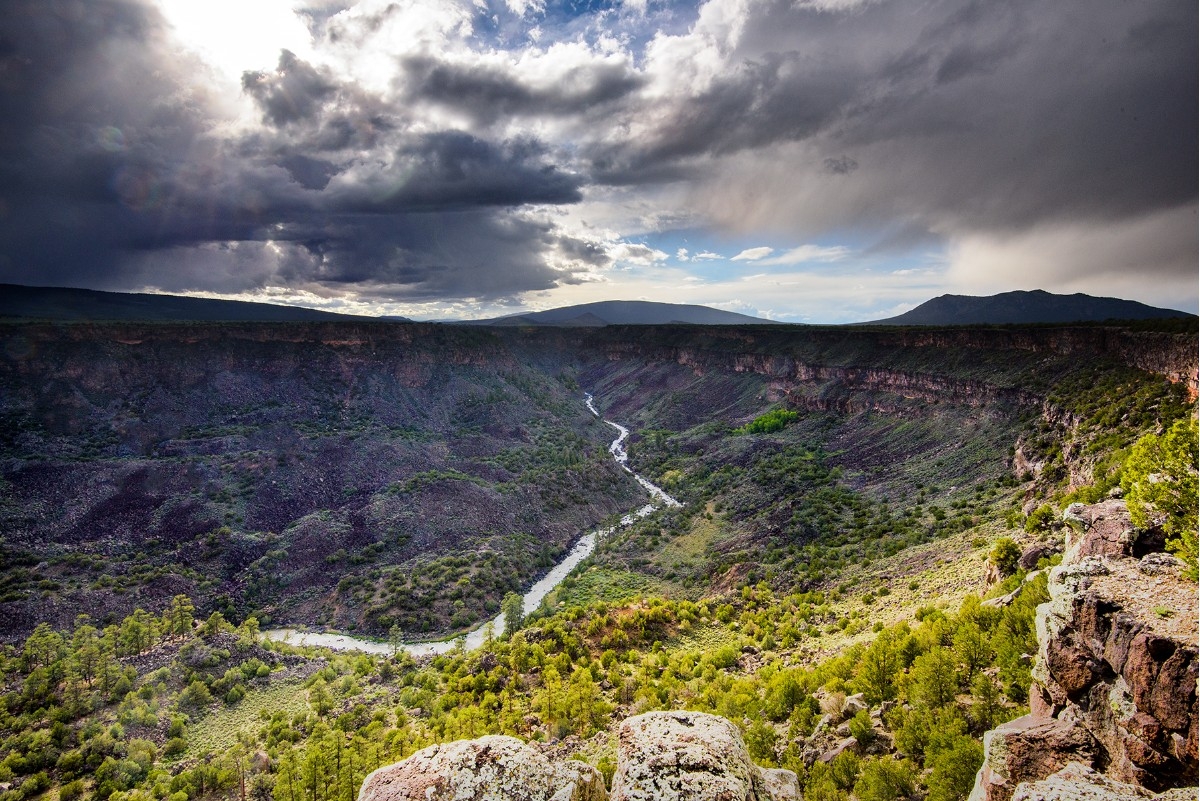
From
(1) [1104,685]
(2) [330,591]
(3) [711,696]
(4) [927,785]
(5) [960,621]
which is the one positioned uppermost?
(1) [1104,685]

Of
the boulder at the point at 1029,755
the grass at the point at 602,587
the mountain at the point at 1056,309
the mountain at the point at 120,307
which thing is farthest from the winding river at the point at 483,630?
the mountain at the point at 1056,309

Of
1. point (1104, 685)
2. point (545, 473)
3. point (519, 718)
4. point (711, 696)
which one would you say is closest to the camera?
point (1104, 685)

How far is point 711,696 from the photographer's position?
934 inches

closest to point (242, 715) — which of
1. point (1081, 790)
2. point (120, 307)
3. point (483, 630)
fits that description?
point (483, 630)

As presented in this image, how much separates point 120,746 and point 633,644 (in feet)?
87.6

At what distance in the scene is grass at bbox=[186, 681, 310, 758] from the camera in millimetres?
28641

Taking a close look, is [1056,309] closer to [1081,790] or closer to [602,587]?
[602,587]

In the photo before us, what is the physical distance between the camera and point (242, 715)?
103ft

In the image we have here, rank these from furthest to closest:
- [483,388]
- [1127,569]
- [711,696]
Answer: [483,388] → [711,696] → [1127,569]

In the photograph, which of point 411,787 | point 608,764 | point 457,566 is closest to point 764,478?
point 457,566

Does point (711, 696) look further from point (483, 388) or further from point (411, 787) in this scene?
point (483, 388)

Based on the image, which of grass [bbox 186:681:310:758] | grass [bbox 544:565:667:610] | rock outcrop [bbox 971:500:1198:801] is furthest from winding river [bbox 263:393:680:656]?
rock outcrop [bbox 971:500:1198:801]

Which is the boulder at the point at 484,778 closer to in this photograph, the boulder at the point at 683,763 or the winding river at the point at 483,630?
the boulder at the point at 683,763

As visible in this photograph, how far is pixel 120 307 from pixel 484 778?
643ft
